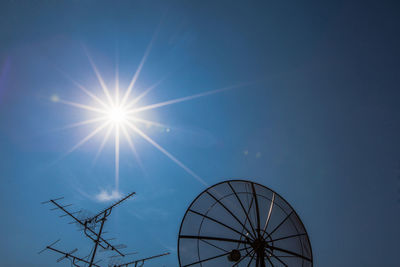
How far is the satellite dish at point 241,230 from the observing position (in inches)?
197

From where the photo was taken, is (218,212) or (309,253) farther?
(218,212)

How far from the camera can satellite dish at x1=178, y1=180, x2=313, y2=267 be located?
5.00 meters

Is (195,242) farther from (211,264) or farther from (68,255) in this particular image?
(68,255)

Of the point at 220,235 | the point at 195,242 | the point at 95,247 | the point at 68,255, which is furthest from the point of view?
the point at 95,247

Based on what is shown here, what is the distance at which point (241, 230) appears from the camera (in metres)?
5.69

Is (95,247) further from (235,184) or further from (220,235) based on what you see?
(235,184)

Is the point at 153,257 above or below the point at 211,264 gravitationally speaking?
above

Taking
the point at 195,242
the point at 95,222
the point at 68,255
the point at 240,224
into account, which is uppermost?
the point at 95,222

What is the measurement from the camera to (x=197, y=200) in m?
5.30

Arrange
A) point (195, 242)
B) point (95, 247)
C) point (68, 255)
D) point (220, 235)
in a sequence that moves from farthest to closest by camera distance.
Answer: point (95, 247) < point (68, 255) < point (220, 235) < point (195, 242)

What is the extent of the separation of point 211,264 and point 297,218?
2.97 meters

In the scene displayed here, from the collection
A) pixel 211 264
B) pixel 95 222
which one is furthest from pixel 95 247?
pixel 211 264

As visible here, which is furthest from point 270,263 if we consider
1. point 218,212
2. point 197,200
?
point 197,200

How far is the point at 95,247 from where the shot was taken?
1030 centimetres
